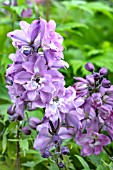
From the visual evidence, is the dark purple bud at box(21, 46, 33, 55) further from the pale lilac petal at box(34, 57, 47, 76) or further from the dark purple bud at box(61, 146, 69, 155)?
the dark purple bud at box(61, 146, 69, 155)

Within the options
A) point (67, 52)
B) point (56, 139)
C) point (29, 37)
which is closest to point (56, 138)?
point (56, 139)

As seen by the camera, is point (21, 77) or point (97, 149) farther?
point (97, 149)

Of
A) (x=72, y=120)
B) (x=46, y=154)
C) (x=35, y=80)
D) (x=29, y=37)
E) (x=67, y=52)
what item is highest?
(x=67, y=52)

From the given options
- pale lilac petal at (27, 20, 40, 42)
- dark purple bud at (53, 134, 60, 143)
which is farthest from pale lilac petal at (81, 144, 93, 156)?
pale lilac petal at (27, 20, 40, 42)

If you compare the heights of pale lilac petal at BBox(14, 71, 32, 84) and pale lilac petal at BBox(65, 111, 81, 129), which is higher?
pale lilac petal at BBox(14, 71, 32, 84)

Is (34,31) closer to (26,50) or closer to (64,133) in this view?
(26,50)

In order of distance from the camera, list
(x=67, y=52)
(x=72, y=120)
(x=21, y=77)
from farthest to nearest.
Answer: (x=67, y=52)
(x=72, y=120)
(x=21, y=77)

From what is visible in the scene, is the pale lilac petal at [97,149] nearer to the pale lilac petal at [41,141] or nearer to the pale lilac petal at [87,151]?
the pale lilac petal at [87,151]

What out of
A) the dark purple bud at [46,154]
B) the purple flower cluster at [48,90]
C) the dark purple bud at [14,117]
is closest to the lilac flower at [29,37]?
the purple flower cluster at [48,90]
